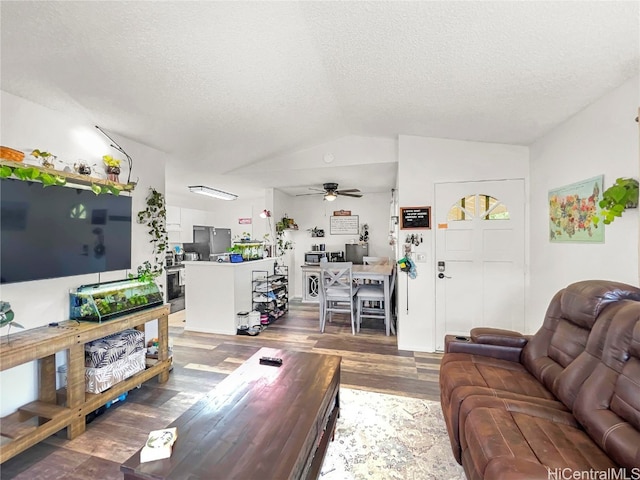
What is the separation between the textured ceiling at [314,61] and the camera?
1.59 metres

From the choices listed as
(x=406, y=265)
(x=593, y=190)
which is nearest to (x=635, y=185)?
(x=593, y=190)

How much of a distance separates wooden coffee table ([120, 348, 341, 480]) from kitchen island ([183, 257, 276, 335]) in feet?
7.48

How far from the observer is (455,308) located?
3.59 meters

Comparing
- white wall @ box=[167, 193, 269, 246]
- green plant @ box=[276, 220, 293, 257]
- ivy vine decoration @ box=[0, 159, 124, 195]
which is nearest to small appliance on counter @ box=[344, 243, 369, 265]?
green plant @ box=[276, 220, 293, 257]

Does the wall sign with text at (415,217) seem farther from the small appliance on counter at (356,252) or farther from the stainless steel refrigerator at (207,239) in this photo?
the stainless steel refrigerator at (207,239)

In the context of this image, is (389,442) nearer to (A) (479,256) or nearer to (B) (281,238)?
(A) (479,256)

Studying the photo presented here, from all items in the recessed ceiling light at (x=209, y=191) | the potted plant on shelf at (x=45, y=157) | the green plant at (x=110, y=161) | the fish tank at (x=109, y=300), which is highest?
the recessed ceiling light at (x=209, y=191)

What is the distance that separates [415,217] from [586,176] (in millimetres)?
1651

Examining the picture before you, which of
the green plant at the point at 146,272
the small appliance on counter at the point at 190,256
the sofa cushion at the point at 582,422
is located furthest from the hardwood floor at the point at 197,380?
the small appliance on counter at the point at 190,256

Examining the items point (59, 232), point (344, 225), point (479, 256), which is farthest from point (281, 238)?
point (59, 232)

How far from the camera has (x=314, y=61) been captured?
7.57 feet

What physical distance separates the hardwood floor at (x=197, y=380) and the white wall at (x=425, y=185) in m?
0.31

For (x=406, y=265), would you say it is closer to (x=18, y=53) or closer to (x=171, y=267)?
(x=18, y=53)

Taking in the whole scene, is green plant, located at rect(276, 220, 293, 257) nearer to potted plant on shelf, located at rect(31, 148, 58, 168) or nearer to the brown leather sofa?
potted plant on shelf, located at rect(31, 148, 58, 168)
